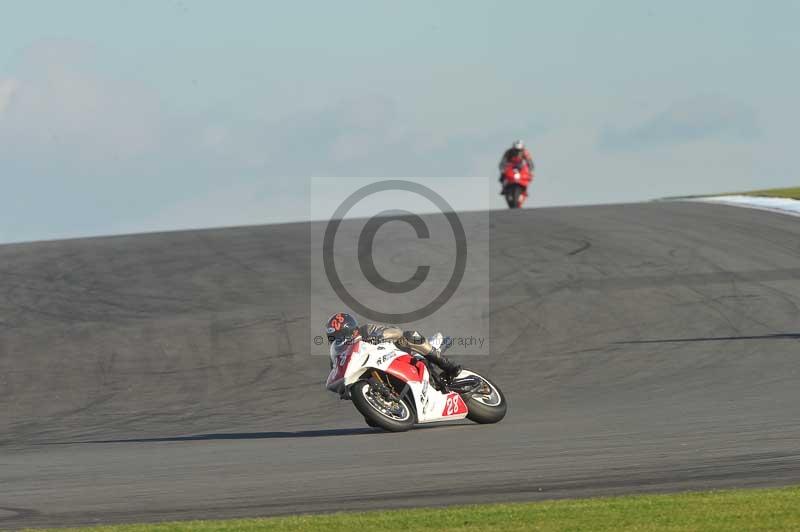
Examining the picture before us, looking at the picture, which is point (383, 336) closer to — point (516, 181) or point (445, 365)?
point (445, 365)

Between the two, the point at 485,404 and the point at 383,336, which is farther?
the point at 485,404

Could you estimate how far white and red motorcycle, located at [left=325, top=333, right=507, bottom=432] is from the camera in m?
12.6

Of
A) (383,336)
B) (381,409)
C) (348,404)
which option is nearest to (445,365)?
(383,336)

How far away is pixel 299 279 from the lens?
25422mm

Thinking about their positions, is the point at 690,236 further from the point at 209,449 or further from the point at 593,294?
the point at 209,449

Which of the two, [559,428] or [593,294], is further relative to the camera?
[593,294]

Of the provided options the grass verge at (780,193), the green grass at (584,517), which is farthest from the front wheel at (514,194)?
the green grass at (584,517)

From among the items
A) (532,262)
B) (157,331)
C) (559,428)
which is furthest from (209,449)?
(532,262)

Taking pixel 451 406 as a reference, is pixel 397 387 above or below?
above

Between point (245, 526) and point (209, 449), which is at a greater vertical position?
point (245, 526)

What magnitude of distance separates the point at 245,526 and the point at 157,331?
14.7 m

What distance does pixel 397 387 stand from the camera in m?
12.9

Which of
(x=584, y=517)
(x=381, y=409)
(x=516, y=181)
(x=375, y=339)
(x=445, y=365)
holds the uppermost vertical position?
(x=516, y=181)

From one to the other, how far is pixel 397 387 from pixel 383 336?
1.72 ft
